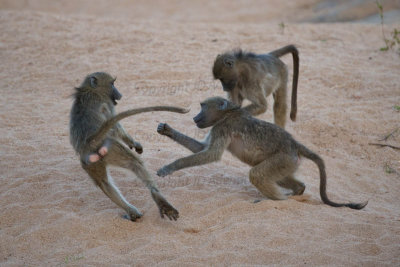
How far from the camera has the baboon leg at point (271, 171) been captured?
185 inches

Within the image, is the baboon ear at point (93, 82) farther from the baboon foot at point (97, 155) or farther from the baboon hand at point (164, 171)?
the baboon hand at point (164, 171)

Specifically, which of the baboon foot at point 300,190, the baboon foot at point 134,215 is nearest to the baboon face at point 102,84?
the baboon foot at point 134,215

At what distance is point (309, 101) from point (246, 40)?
10.9ft

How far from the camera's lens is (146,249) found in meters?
3.93

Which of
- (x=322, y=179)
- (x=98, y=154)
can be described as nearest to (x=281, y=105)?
(x=322, y=179)

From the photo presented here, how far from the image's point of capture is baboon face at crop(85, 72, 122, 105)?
4841 millimetres

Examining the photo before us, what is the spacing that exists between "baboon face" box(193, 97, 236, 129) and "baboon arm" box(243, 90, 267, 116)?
0.86m

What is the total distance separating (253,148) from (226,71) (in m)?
1.50

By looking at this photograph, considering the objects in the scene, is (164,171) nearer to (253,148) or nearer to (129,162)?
(129,162)

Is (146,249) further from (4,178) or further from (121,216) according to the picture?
(4,178)

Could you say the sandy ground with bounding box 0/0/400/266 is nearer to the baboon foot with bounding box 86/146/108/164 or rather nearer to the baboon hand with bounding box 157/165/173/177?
the baboon hand with bounding box 157/165/173/177

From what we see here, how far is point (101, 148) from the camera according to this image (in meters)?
4.26

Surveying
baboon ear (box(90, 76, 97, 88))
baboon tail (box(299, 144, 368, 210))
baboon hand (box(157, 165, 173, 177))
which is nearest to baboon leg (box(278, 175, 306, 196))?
baboon tail (box(299, 144, 368, 210))

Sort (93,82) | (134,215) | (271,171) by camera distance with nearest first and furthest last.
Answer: (134,215) → (271,171) → (93,82)
